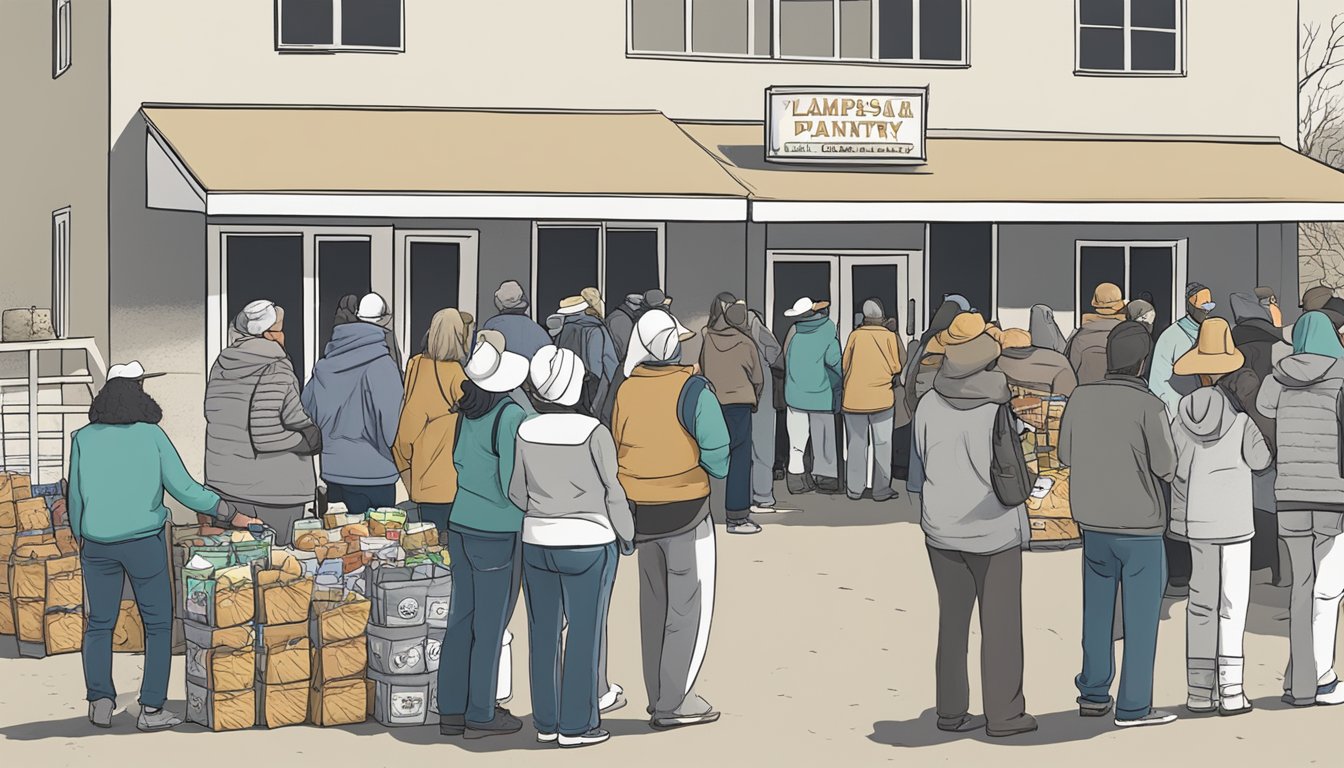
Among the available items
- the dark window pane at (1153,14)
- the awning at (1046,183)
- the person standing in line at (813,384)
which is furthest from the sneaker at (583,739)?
the dark window pane at (1153,14)

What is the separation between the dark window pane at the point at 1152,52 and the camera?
778 inches

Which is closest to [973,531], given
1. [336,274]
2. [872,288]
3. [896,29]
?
[336,274]

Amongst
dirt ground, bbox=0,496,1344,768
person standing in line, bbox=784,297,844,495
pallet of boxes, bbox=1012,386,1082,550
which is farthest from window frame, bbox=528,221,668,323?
dirt ground, bbox=0,496,1344,768

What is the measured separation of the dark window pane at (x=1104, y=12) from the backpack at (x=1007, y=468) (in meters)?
13.0

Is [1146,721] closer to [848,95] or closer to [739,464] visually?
[739,464]

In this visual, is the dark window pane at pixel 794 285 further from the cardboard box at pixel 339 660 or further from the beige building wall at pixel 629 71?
the cardboard box at pixel 339 660

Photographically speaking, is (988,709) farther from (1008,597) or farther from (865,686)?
(865,686)

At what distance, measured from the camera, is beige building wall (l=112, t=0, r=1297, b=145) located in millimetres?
17484

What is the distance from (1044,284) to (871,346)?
468cm

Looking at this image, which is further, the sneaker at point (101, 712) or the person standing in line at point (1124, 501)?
the sneaker at point (101, 712)

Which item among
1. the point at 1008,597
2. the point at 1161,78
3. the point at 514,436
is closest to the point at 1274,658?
the point at 1008,597

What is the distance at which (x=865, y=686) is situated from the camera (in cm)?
894

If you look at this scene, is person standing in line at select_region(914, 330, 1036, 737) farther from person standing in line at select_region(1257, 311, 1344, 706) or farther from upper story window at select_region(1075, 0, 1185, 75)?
upper story window at select_region(1075, 0, 1185, 75)

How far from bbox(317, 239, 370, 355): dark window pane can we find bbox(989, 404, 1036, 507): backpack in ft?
35.6
